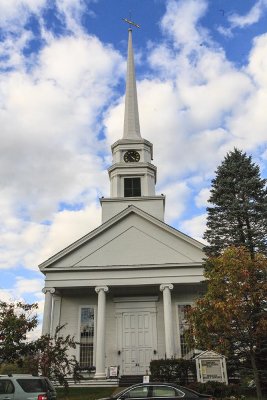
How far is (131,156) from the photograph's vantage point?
34.6m

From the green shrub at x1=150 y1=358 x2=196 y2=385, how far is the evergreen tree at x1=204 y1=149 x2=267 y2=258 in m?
6.18

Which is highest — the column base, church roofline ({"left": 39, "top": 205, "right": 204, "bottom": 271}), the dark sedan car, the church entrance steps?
church roofline ({"left": 39, "top": 205, "right": 204, "bottom": 271})

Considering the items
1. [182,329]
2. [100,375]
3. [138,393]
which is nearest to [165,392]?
[138,393]

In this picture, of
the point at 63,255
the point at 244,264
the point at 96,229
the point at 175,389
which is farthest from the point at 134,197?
the point at 175,389

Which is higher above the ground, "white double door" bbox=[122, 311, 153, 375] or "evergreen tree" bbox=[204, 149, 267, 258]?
"evergreen tree" bbox=[204, 149, 267, 258]

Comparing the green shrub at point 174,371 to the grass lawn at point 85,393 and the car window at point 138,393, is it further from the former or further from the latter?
the car window at point 138,393

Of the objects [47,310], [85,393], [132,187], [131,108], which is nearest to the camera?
[85,393]

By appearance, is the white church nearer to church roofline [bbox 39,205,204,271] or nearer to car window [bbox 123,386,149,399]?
church roofline [bbox 39,205,204,271]

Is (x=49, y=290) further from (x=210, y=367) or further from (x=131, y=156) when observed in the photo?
(x=131, y=156)

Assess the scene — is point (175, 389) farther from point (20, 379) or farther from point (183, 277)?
point (183, 277)

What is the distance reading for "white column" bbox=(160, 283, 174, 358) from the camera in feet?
79.3

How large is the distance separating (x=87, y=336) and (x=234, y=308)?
13.8 m

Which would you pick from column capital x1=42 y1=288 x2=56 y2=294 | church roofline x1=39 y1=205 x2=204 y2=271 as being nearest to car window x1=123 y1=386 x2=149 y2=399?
column capital x1=42 y1=288 x2=56 y2=294

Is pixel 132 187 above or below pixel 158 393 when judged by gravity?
above
